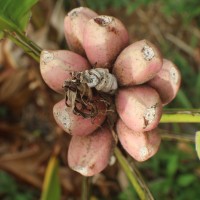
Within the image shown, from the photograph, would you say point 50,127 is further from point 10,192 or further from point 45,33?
point 45,33

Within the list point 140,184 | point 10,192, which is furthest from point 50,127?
point 140,184

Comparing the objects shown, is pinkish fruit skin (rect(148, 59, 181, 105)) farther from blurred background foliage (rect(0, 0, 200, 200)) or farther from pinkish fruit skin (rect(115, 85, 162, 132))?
blurred background foliage (rect(0, 0, 200, 200))

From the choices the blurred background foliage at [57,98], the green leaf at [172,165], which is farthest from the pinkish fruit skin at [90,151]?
the green leaf at [172,165]

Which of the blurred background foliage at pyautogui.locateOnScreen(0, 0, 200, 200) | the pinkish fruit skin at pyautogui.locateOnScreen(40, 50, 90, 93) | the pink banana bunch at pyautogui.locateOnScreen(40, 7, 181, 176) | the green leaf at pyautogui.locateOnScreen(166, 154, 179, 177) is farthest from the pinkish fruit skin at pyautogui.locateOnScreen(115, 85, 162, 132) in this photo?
the green leaf at pyautogui.locateOnScreen(166, 154, 179, 177)

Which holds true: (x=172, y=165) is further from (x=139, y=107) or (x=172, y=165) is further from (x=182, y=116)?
(x=139, y=107)

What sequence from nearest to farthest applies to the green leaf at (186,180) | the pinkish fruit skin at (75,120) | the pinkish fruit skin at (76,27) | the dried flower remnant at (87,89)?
the dried flower remnant at (87,89)
the pinkish fruit skin at (75,120)
the pinkish fruit skin at (76,27)
the green leaf at (186,180)

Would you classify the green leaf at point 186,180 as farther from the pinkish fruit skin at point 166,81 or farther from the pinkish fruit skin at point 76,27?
the pinkish fruit skin at point 76,27
